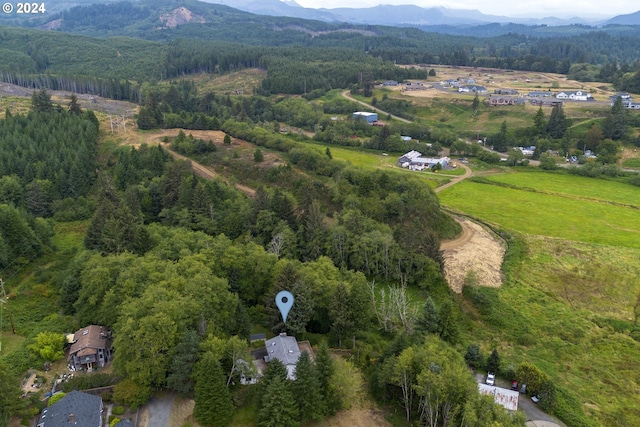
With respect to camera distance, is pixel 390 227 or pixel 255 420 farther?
pixel 390 227

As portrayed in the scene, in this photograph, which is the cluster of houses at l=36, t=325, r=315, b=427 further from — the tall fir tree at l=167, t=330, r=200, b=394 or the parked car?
the parked car

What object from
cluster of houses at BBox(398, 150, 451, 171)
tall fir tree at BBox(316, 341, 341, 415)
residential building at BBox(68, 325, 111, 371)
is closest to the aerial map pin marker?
tall fir tree at BBox(316, 341, 341, 415)

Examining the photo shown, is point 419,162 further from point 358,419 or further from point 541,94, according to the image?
point 358,419

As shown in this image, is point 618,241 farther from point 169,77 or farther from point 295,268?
point 169,77

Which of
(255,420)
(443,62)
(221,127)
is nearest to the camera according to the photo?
(255,420)

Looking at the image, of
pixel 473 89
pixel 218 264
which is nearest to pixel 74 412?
pixel 218 264

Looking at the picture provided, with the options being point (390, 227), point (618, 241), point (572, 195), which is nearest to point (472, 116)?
point (572, 195)

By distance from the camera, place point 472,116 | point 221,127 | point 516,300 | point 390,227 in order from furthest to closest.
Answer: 1. point 472,116
2. point 221,127
3. point 390,227
4. point 516,300

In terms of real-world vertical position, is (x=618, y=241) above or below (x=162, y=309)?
below
